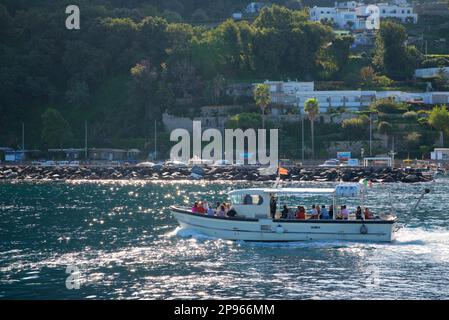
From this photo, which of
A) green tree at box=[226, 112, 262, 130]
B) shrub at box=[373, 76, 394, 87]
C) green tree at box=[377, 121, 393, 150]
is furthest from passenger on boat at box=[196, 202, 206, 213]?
shrub at box=[373, 76, 394, 87]

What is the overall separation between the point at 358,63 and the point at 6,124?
67.3m

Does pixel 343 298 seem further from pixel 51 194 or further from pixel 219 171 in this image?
pixel 219 171

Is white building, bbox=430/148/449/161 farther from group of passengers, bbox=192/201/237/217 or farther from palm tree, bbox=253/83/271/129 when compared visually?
group of passengers, bbox=192/201/237/217

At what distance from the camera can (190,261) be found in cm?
4938

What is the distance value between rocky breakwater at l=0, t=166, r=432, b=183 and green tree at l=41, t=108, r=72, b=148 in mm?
10277

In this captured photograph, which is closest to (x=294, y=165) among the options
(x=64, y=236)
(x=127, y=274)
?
(x=64, y=236)

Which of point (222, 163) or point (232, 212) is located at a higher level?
point (222, 163)

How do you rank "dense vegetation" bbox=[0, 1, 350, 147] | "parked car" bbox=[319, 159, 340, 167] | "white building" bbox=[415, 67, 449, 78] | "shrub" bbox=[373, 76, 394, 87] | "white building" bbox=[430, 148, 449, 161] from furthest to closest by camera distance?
"white building" bbox=[415, 67, 449, 78] → "shrub" bbox=[373, 76, 394, 87] → "dense vegetation" bbox=[0, 1, 350, 147] → "white building" bbox=[430, 148, 449, 161] → "parked car" bbox=[319, 159, 340, 167]

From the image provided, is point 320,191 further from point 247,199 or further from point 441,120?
point 441,120

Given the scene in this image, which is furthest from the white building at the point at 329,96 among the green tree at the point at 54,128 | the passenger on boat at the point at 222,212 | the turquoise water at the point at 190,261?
the passenger on boat at the point at 222,212

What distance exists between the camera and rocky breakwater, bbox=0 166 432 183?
115375 mm

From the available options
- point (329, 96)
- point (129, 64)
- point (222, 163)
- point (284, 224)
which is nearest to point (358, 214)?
point (284, 224)

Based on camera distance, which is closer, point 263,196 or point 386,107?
point 263,196

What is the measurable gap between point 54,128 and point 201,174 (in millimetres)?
29776
